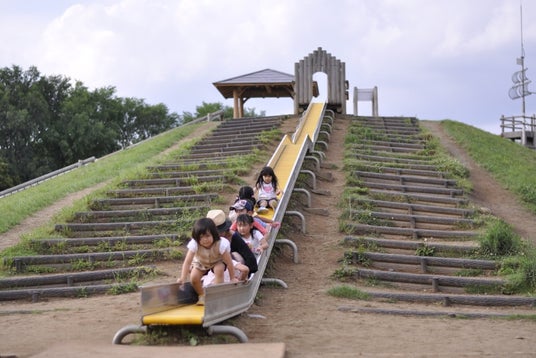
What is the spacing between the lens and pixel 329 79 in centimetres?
2811

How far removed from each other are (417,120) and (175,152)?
9743mm

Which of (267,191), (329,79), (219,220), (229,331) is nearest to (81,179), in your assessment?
(267,191)

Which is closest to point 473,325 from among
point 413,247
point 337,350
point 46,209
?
point 337,350

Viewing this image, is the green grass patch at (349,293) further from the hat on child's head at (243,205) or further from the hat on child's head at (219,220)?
the hat on child's head at (219,220)

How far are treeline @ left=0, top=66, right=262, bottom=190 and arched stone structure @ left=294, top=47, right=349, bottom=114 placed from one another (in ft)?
59.4

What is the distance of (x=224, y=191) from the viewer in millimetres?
15430

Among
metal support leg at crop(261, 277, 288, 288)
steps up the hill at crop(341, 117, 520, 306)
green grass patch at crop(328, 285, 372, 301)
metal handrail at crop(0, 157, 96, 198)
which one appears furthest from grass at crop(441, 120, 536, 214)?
metal handrail at crop(0, 157, 96, 198)

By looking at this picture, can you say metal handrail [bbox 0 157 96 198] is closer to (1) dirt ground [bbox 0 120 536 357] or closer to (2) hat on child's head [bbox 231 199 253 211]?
(1) dirt ground [bbox 0 120 536 357]

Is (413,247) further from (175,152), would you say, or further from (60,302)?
(175,152)

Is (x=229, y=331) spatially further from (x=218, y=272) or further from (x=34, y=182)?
(x=34, y=182)

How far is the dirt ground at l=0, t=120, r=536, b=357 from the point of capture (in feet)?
22.8

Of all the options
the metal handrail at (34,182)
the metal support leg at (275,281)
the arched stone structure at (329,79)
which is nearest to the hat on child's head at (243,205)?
the metal support leg at (275,281)

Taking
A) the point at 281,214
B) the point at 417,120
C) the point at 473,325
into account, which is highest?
the point at 417,120

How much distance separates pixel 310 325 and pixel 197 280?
1.49 meters
